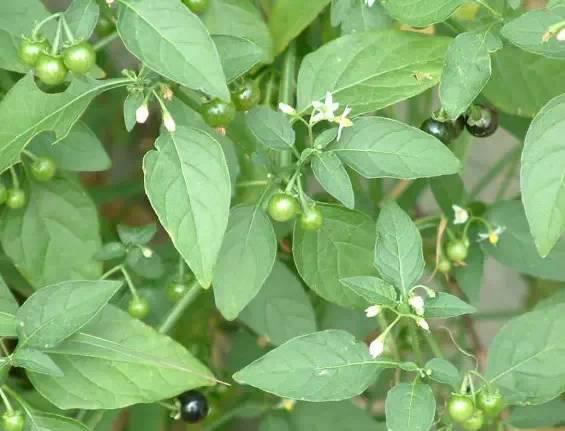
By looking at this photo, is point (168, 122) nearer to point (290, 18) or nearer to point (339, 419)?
point (290, 18)

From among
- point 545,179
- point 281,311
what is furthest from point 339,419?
point 545,179

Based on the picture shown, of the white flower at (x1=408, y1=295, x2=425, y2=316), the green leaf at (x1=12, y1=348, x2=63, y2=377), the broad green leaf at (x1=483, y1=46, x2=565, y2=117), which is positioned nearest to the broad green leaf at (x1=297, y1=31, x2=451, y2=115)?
the broad green leaf at (x1=483, y1=46, x2=565, y2=117)

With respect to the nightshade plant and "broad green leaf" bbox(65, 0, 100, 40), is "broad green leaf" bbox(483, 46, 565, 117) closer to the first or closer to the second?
the nightshade plant

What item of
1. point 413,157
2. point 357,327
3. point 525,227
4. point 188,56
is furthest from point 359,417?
point 188,56

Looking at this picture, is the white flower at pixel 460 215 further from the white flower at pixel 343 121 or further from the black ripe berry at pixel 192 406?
the black ripe berry at pixel 192 406

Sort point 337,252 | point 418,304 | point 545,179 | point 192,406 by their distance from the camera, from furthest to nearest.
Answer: point 192,406
point 337,252
point 418,304
point 545,179

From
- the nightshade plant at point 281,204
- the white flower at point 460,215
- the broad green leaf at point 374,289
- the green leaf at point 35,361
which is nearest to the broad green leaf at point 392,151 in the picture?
the nightshade plant at point 281,204

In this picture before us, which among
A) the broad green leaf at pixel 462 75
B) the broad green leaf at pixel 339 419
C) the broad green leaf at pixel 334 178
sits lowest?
the broad green leaf at pixel 339 419
